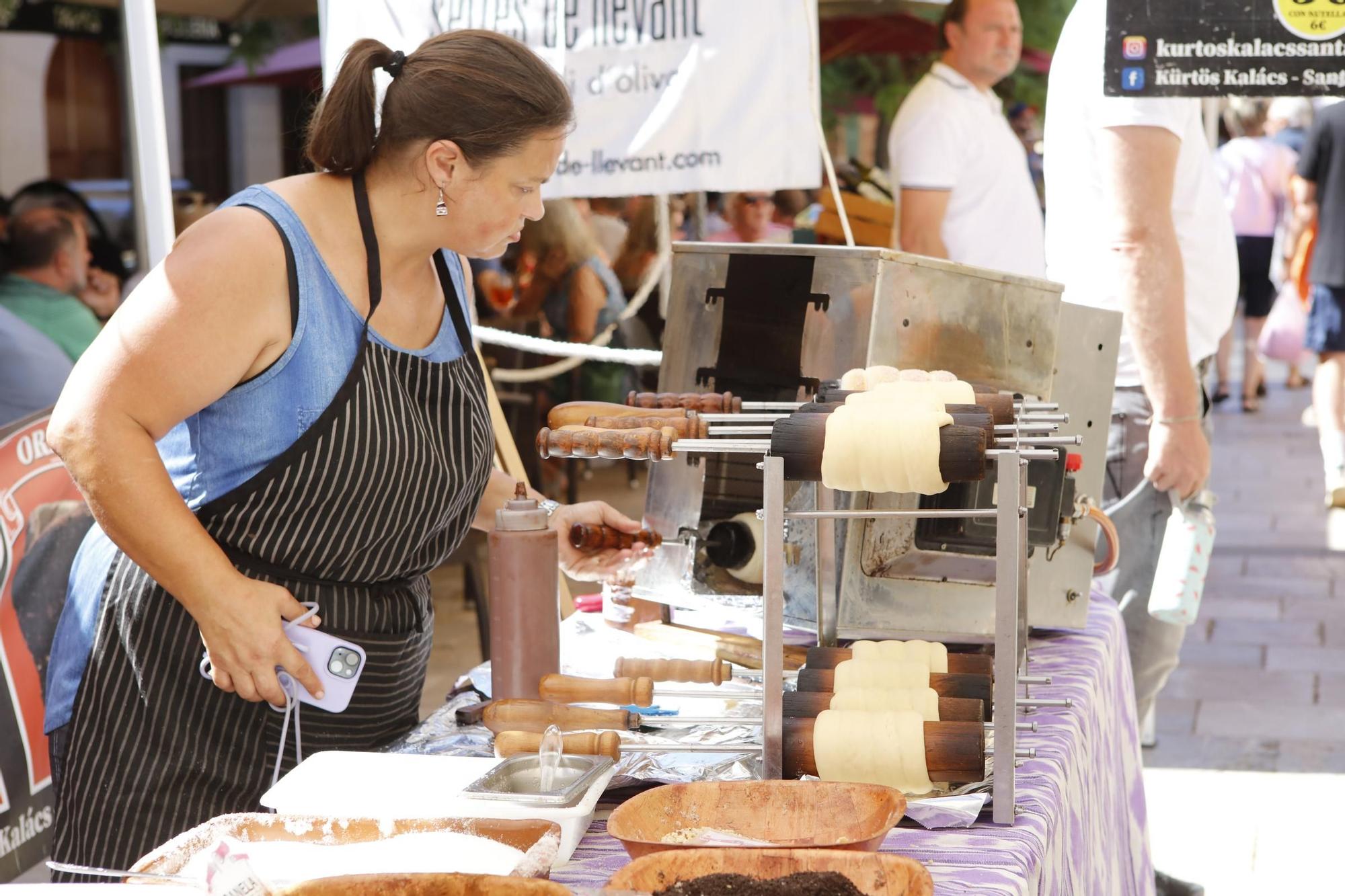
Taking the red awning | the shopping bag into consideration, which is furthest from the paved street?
the red awning

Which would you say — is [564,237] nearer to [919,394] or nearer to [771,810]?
[919,394]

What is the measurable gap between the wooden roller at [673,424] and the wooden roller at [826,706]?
1.12 feet

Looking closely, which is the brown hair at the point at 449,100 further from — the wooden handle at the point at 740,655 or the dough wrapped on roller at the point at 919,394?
the wooden handle at the point at 740,655

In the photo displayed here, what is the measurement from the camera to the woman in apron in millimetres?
1729

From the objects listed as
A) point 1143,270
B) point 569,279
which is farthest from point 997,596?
point 569,279

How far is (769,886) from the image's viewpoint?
124 cm

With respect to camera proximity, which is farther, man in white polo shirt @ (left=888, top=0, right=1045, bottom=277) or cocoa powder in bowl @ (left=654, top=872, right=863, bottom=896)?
man in white polo shirt @ (left=888, top=0, right=1045, bottom=277)

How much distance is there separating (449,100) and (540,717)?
30.2 inches

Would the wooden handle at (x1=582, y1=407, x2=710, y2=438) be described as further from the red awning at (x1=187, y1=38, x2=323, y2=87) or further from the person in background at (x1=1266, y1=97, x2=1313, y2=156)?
the person in background at (x1=1266, y1=97, x2=1313, y2=156)

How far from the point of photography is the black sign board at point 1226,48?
104 inches

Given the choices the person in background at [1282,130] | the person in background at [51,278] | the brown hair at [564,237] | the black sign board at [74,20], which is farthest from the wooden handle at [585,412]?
the person in background at [1282,130]

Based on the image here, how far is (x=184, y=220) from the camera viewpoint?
7496 millimetres

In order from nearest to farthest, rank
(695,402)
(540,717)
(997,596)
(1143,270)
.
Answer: (997,596)
(540,717)
(695,402)
(1143,270)

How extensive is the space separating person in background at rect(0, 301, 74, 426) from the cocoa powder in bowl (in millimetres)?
2949
